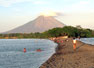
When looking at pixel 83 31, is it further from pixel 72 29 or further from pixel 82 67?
pixel 82 67

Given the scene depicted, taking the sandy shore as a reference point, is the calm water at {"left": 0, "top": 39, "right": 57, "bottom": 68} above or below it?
below

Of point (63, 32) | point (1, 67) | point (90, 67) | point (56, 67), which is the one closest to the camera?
point (90, 67)

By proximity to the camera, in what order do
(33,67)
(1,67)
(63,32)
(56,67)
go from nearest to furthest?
(56,67)
(33,67)
(1,67)
(63,32)

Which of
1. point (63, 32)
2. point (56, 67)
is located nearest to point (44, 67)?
point (56, 67)

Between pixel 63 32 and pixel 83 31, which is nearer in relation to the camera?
pixel 63 32

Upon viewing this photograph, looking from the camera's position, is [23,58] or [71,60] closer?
[71,60]

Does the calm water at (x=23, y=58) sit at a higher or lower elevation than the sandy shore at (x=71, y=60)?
lower

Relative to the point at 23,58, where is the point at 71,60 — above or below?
above

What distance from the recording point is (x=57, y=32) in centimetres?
16700

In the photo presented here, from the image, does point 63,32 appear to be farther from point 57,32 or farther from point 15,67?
point 15,67

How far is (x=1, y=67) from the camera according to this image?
21.8m

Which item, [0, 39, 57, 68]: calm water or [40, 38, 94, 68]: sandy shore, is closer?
[40, 38, 94, 68]: sandy shore

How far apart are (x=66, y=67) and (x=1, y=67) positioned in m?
7.94

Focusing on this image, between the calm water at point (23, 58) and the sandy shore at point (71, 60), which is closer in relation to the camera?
the sandy shore at point (71, 60)
